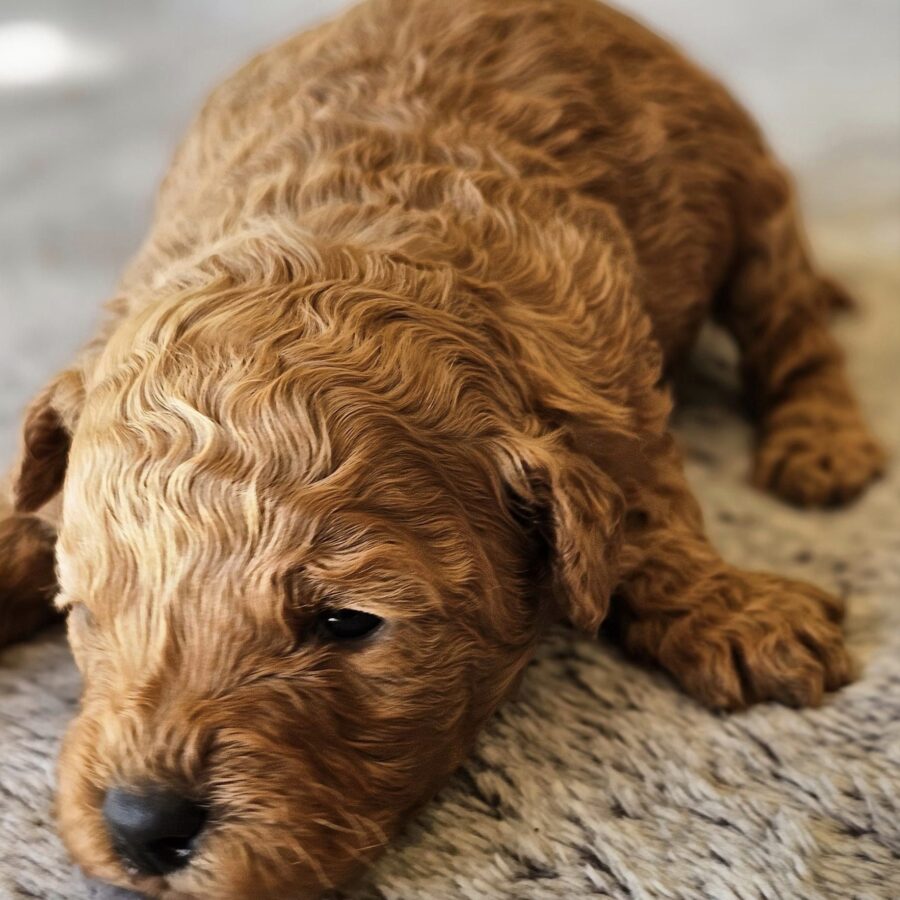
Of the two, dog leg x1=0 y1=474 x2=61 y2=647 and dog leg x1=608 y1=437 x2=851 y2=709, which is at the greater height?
dog leg x1=608 y1=437 x2=851 y2=709

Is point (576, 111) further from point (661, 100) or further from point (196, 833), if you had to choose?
point (196, 833)

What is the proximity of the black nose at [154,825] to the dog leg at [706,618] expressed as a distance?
0.92 meters

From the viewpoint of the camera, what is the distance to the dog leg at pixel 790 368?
2.94 m

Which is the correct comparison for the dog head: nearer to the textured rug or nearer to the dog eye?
the dog eye

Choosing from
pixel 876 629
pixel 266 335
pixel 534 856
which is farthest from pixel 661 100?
pixel 534 856

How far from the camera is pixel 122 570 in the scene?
1.71 meters

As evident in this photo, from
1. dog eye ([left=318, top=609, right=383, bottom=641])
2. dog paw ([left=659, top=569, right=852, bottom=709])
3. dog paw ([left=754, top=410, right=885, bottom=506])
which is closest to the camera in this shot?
dog eye ([left=318, top=609, right=383, bottom=641])

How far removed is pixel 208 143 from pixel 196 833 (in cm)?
154

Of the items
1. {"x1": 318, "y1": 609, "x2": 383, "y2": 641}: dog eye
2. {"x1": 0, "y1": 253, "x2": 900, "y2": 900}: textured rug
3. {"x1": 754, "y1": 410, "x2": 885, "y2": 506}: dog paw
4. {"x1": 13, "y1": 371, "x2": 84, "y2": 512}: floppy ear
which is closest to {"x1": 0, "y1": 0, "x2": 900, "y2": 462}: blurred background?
{"x1": 754, "y1": 410, "x2": 885, "y2": 506}: dog paw

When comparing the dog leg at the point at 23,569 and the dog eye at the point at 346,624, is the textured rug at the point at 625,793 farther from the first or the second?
the dog eye at the point at 346,624

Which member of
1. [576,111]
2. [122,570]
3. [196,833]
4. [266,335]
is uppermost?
[576,111]

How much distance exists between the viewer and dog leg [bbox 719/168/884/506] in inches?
116

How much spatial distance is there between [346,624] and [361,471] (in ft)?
0.72

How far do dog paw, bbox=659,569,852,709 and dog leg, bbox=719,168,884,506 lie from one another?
644 millimetres
